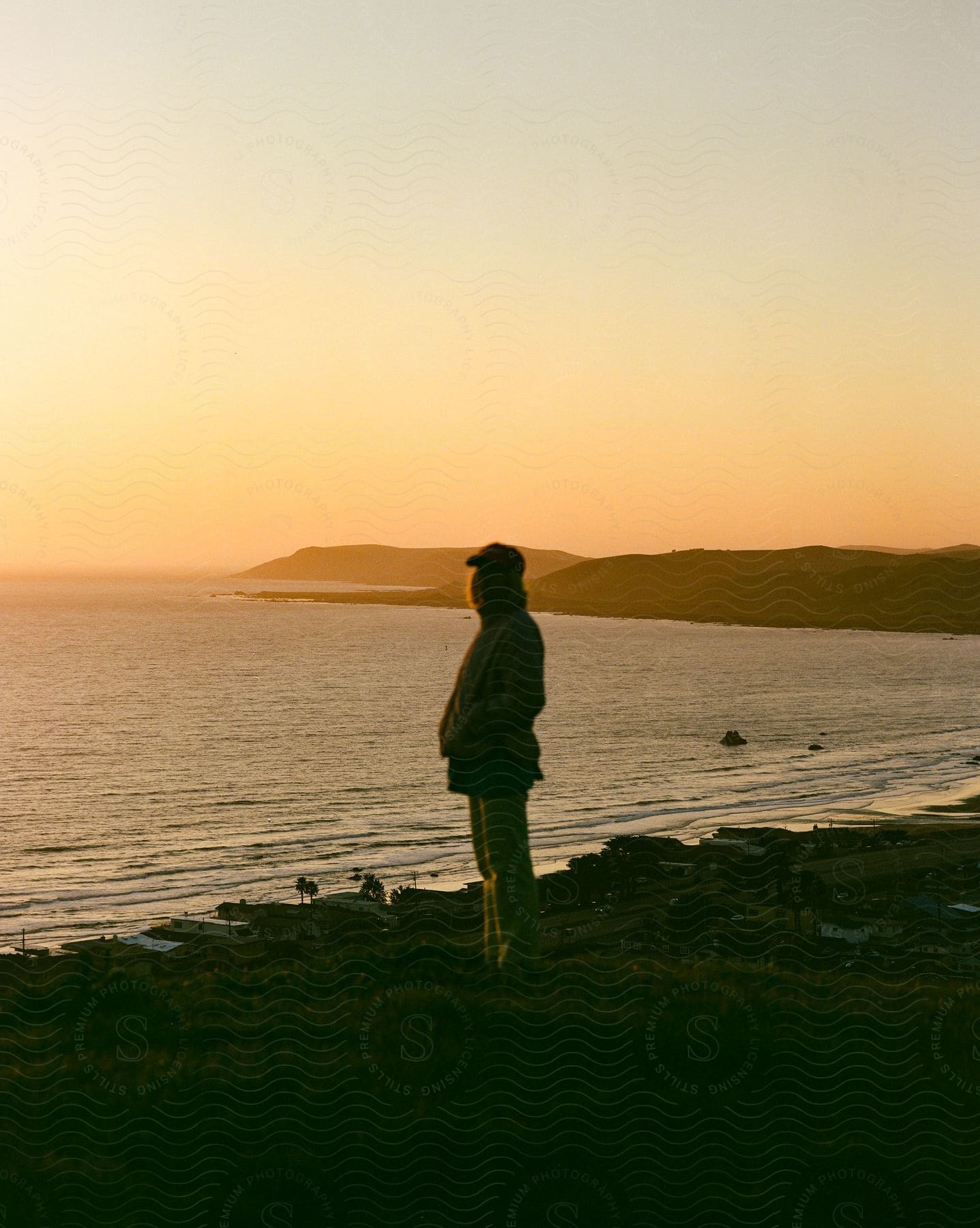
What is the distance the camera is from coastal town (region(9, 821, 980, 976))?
61.9 ft

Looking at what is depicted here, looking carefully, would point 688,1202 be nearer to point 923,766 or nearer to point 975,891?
point 975,891

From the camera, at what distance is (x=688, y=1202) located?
5.20 m

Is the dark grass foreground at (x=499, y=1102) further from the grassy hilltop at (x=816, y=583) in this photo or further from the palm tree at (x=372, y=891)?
the grassy hilltop at (x=816, y=583)

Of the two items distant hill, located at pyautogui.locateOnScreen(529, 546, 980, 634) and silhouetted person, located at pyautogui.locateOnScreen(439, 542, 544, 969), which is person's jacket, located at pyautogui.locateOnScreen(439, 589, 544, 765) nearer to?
silhouetted person, located at pyautogui.locateOnScreen(439, 542, 544, 969)

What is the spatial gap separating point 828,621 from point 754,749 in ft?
436

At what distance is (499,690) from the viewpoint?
6.56 meters

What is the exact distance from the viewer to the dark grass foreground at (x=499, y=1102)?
17.0 ft

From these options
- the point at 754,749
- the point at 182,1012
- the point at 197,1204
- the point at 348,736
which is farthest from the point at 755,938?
the point at 348,736

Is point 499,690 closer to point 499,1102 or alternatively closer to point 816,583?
point 499,1102

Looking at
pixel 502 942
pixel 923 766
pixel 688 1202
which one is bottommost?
pixel 923 766

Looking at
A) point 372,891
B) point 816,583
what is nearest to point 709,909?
point 372,891

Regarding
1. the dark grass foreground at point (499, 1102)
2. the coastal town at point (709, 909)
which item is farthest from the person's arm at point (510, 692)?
the coastal town at point (709, 909)

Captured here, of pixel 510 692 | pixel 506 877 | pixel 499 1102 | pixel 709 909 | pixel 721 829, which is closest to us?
pixel 499 1102

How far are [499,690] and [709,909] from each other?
21.7 meters
